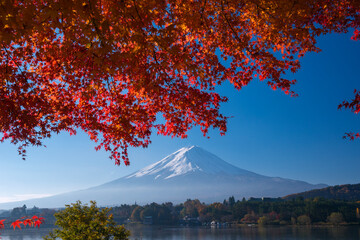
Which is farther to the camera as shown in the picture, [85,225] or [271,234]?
[271,234]

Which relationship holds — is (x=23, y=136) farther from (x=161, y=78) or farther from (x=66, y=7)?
(x=66, y=7)

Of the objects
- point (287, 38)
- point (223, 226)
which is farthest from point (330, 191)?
point (287, 38)

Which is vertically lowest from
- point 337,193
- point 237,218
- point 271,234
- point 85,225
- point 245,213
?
point 271,234

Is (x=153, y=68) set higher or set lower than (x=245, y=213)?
higher

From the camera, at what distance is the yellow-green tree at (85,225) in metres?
6.89

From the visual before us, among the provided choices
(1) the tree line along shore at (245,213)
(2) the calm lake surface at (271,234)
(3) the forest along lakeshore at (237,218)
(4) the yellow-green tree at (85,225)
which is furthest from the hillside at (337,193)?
(4) the yellow-green tree at (85,225)

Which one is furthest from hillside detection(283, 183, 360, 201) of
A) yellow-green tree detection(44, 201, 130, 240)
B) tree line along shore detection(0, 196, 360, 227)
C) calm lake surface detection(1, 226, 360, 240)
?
yellow-green tree detection(44, 201, 130, 240)

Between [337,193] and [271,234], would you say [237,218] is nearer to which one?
→ [271,234]

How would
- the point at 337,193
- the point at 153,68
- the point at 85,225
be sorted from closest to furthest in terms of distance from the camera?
the point at 153,68 < the point at 85,225 < the point at 337,193

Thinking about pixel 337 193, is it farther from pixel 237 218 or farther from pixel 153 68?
pixel 153 68

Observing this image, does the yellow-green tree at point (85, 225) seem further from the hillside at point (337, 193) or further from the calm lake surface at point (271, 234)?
the hillside at point (337, 193)

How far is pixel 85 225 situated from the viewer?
6.92 meters

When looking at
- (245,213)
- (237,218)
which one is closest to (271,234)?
(245,213)

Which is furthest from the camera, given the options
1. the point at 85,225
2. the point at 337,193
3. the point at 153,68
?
the point at 337,193
